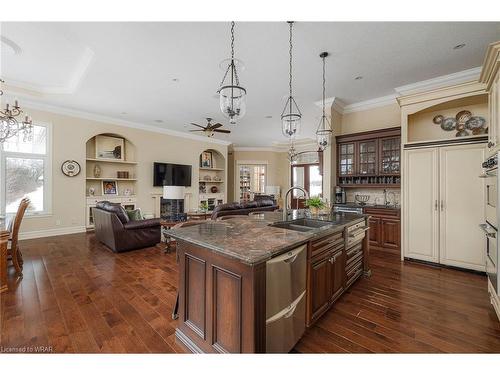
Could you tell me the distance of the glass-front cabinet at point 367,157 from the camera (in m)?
4.48

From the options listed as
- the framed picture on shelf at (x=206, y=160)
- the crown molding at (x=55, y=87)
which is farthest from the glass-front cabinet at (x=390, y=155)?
the framed picture on shelf at (x=206, y=160)

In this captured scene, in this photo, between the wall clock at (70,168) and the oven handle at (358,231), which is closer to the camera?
the oven handle at (358,231)

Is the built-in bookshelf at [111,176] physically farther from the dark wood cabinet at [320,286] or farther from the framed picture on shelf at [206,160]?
the dark wood cabinet at [320,286]

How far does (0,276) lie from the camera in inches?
98.0

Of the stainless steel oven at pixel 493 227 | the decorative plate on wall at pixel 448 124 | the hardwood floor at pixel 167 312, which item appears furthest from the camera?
the decorative plate on wall at pixel 448 124

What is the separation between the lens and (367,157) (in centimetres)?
457

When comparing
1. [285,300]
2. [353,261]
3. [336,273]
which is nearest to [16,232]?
[285,300]

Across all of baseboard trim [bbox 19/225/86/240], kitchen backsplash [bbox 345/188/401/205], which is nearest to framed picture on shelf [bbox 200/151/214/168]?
baseboard trim [bbox 19/225/86/240]

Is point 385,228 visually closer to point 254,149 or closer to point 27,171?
point 254,149

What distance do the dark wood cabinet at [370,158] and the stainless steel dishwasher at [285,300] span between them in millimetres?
3517

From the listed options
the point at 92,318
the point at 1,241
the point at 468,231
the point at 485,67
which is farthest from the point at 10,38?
the point at 468,231

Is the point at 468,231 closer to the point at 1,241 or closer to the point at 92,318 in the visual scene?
the point at 92,318

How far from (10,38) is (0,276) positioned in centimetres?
307

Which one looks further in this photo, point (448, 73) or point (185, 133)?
point (185, 133)
